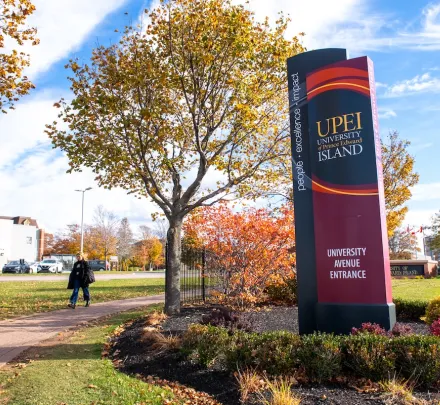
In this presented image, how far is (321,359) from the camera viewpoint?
16.7 feet

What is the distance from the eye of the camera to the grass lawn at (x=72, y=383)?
4.80m

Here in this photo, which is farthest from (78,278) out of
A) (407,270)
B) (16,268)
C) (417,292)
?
(16,268)

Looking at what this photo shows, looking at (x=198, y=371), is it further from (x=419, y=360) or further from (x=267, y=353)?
(x=419, y=360)

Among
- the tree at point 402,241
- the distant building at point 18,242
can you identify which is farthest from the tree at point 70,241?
the tree at point 402,241

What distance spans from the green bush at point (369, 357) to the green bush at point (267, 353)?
0.62 metres

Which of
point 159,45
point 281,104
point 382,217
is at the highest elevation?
point 159,45

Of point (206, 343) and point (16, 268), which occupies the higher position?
point (16, 268)

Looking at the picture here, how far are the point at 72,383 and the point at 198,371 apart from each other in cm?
160

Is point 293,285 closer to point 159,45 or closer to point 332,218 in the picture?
point 332,218

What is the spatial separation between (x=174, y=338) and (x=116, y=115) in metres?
5.97

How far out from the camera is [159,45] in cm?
1041

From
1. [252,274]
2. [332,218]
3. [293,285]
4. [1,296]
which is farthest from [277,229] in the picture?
[1,296]

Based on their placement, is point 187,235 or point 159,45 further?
point 187,235

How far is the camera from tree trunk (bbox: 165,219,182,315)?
10.5 m
